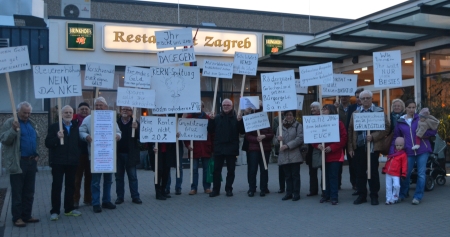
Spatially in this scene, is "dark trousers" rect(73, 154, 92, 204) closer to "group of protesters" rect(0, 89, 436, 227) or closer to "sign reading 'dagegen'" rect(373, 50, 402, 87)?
"group of protesters" rect(0, 89, 436, 227)

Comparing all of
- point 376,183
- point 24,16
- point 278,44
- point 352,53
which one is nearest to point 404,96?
point 352,53

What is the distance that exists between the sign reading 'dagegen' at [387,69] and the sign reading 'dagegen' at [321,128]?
3.66ft

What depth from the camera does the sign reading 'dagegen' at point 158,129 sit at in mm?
9836

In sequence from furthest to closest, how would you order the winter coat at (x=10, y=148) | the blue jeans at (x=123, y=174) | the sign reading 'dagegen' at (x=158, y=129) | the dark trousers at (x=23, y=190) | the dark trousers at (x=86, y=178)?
the sign reading 'dagegen' at (x=158, y=129) < the blue jeans at (x=123, y=174) < the dark trousers at (x=86, y=178) < the dark trousers at (x=23, y=190) < the winter coat at (x=10, y=148)

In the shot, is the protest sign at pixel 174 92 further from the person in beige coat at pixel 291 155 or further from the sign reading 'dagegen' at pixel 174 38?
the person in beige coat at pixel 291 155

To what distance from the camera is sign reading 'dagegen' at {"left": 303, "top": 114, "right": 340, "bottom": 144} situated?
30.2 ft

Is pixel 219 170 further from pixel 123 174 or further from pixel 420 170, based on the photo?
pixel 420 170

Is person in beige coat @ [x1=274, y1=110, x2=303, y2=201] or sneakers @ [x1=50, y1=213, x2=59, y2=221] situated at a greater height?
person in beige coat @ [x1=274, y1=110, x2=303, y2=201]

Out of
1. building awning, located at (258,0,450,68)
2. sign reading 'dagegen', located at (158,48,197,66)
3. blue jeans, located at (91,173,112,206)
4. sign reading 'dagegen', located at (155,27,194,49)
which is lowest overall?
blue jeans, located at (91,173,112,206)

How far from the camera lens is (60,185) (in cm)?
838

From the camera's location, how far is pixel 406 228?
23.6 ft

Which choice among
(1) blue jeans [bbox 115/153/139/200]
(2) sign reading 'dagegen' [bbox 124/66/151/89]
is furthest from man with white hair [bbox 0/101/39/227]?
(2) sign reading 'dagegen' [bbox 124/66/151/89]

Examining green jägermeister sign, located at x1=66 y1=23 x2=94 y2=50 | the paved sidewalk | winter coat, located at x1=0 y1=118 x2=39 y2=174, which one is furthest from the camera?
green jägermeister sign, located at x1=66 y1=23 x2=94 y2=50

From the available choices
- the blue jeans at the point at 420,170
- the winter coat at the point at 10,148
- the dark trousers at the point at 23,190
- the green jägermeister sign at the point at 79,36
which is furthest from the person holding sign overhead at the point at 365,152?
the green jägermeister sign at the point at 79,36
